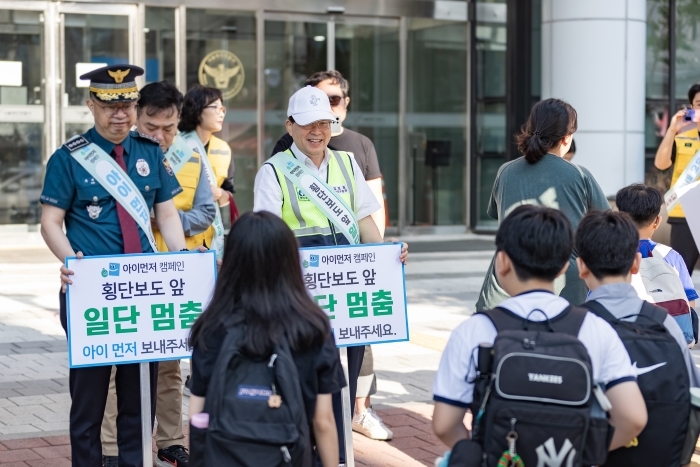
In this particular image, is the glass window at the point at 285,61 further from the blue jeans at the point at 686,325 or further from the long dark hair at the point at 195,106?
the blue jeans at the point at 686,325

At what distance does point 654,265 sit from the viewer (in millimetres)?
4848

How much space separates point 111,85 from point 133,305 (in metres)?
0.99

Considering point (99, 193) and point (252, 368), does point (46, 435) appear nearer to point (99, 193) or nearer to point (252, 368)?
point (99, 193)

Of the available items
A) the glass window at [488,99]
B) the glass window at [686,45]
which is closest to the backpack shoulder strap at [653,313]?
the glass window at [488,99]

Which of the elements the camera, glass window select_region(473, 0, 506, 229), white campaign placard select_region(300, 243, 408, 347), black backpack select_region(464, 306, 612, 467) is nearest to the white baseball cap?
white campaign placard select_region(300, 243, 408, 347)

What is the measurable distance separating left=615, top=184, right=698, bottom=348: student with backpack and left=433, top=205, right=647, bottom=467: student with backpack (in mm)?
1608

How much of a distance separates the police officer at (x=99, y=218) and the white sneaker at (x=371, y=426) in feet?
4.93

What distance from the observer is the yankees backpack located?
479 cm

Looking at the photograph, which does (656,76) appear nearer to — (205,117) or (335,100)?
(205,117)

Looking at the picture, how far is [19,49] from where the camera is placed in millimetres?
16328

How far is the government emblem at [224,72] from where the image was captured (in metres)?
17.4

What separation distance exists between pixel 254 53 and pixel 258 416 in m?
15.0

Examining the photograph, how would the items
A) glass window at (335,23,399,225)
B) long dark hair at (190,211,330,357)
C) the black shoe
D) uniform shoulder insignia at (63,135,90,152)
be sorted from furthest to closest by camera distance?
glass window at (335,23,399,225) < the black shoe < uniform shoulder insignia at (63,135,90,152) < long dark hair at (190,211,330,357)

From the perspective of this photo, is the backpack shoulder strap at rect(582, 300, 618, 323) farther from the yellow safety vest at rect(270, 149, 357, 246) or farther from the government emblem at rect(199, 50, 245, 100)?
the government emblem at rect(199, 50, 245, 100)
